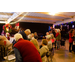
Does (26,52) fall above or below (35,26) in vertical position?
below

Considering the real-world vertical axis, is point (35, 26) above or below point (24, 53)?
above

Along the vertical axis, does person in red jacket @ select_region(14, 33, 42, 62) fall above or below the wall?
below

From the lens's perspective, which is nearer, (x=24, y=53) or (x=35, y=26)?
(x=24, y=53)

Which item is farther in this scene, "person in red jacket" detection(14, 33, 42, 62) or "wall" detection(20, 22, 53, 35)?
"wall" detection(20, 22, 53, 35)

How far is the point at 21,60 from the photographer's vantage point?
1215mm

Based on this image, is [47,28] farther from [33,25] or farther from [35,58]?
[35,58]

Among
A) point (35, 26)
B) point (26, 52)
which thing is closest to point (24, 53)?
point (26, 52)

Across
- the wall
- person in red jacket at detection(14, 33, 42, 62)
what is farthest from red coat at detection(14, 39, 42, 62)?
the wall

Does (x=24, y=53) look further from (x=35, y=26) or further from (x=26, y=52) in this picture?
(x=35, y=26)

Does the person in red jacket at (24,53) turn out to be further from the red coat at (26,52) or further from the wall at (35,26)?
the wall at (35,26)

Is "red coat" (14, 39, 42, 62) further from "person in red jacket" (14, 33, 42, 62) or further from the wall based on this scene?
the wall
